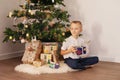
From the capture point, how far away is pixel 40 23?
301 cm

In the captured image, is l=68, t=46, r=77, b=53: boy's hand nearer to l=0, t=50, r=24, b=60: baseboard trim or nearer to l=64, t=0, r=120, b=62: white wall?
l=64, t=0, r=120, b=62: white wall

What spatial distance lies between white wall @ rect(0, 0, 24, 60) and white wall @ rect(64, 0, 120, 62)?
3.10 feet

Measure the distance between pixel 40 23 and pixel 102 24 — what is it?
2.76ft

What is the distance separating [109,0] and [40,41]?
105cm

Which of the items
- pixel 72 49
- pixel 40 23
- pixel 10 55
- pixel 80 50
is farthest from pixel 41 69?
pixel 10 55

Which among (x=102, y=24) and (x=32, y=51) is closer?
(x=32, y=51)

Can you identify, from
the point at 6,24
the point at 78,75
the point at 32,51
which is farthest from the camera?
the point at 6,24

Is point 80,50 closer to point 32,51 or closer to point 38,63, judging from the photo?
point 38,63

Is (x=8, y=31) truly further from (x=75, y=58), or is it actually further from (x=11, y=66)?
(x=75, y=58)

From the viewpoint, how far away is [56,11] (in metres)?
3.03

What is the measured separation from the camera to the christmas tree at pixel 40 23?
9.68 ft

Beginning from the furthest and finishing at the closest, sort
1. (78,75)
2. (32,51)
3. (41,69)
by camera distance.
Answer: (32,51), (41,69), (78,75)

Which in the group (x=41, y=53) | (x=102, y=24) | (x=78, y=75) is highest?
(x=102, y=24)

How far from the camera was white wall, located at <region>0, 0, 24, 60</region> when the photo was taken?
3.35 m
